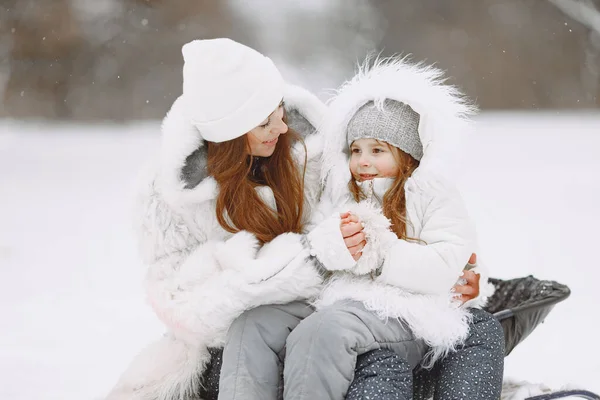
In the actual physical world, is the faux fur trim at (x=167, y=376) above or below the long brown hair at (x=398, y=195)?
below

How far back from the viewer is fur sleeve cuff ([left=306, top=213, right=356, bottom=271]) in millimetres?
1372

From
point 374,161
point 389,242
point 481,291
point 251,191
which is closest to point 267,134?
point 251,191

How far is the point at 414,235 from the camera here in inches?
57.7

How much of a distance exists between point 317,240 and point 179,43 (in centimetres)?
664

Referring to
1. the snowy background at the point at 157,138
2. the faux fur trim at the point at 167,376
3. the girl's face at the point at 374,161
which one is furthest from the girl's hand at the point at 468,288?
the snowy background at the point at 157,138

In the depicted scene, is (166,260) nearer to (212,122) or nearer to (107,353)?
(212,122)

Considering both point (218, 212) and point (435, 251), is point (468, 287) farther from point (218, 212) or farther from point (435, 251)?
point (218, 212)

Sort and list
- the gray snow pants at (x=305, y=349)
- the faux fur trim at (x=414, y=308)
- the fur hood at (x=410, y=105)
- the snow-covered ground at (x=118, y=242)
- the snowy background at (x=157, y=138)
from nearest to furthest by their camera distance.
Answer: the gray snow pants at (x=305, y=349)
the faux fur trim at (x=414, y=308)
the fur hood at (x=410, y=105)
the snow-covered ground at (x=118, y=242)
the snowy background at (x=157, y=138)

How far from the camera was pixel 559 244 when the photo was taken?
3.51 m

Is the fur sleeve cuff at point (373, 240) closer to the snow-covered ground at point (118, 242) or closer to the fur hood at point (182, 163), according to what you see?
the fur hood at point (182, 163)

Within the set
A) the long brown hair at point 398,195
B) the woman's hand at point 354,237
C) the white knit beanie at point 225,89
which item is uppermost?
the white knit beanie at point 225,89

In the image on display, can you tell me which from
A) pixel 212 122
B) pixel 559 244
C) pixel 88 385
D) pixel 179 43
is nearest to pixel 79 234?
pixel 88 385

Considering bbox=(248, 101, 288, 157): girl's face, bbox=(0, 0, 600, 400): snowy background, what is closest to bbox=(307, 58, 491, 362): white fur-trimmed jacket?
bbox=(248, 101, 288, 157): girl's face

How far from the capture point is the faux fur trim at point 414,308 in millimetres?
1361
